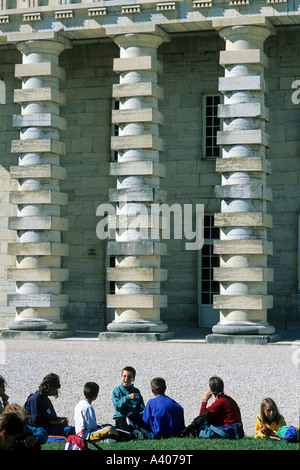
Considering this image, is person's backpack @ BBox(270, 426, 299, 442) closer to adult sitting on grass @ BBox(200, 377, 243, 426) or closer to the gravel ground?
adult sitting on grass @ BBox(200, 377, 243, 426)

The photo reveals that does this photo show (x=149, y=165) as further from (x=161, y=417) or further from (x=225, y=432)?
(x=225, y=432)

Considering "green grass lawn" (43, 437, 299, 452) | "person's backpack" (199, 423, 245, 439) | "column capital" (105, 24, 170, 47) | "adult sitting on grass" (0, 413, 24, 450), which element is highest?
"column capital" (105, 24, 170, 47)

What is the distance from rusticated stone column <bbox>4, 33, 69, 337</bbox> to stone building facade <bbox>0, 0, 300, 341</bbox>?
4 centimetres

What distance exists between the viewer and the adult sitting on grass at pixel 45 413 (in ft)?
48.4

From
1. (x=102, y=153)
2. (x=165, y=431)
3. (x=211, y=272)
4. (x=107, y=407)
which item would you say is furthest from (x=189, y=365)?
(x=102, y=153)

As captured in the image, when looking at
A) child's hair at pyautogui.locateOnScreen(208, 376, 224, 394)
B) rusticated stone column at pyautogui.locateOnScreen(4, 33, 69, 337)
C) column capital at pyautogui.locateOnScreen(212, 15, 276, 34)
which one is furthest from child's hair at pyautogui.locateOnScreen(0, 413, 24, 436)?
column capital at pyautogui.locateOnScreen(212, 15, 276, 34)

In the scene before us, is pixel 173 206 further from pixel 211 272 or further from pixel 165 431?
pixel 165 431

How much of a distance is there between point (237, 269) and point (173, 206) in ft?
16.3

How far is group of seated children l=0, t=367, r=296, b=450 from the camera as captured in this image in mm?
14305

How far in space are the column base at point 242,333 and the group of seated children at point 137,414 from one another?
9480 mm

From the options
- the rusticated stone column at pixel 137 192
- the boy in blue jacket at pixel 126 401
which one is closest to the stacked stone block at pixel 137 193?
the rusticated stone column at pixel 137 192

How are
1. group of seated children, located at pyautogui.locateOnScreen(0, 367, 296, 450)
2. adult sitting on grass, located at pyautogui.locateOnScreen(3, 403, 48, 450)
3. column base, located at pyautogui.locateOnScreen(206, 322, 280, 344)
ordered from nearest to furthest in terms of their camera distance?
adult sitting on grass, located at pyautogui.locateOnScreen(3, 403, 48, 450) → group of seated children, located at pyautogui.locateOnScreen(0, 367, 296, 450) → column base, located at pyautogui.locateOnScreen(206, 322, 280, 344)

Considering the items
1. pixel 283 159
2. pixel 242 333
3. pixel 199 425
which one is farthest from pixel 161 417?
pixel 283 159

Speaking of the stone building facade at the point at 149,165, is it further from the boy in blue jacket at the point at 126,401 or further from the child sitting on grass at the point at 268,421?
the child sitting on grass at the point at 268,421
